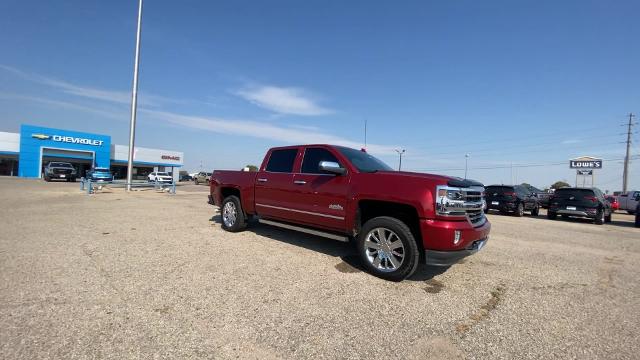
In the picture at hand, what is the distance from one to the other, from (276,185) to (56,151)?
50.1 m

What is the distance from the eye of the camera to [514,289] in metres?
4.16

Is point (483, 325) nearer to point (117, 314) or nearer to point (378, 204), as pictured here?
point (378, 204)

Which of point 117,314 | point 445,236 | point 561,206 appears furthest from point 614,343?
point 561,206

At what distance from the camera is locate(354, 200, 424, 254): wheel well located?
437 centimetres

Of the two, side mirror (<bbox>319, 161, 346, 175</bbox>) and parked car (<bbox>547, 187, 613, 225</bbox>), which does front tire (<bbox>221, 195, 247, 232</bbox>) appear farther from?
parked car (<bbox>547, 187, 613, 225</bbox>)

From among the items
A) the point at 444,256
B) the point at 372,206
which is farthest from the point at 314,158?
the point at 444,256

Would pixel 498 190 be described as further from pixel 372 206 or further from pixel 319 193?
pixel 319 193

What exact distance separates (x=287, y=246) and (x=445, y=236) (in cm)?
293

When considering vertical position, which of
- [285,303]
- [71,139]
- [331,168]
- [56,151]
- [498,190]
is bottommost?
[285,303]

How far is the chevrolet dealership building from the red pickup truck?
4786 cm

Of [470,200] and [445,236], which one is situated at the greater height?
[470,200]

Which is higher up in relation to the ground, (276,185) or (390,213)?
(276,185)

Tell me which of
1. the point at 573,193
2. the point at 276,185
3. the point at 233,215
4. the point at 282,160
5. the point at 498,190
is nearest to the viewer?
the point at 276,185

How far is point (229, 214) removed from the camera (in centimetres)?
704
